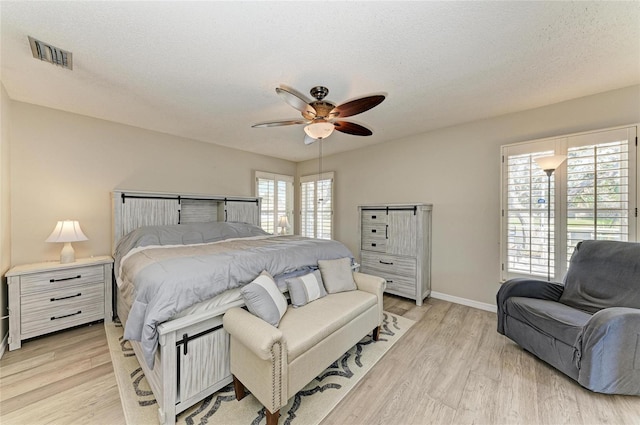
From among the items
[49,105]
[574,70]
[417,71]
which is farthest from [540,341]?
[49,105]

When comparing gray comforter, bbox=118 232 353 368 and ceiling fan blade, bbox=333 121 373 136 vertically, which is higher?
ceiling fan blade, bbox=333 121 373 136

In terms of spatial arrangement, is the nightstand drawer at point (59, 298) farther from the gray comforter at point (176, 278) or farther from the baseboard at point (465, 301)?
the baseboard at point (465, 301)

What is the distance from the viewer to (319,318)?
1982mm

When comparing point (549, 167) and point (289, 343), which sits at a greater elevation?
point (549, 167)

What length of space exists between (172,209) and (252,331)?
9.54 ft

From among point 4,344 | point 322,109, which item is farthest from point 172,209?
point 322,109

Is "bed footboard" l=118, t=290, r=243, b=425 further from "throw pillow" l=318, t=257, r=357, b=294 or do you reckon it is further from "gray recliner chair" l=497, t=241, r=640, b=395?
"gray recliner chair" l=497, t=241, r=640, b=395

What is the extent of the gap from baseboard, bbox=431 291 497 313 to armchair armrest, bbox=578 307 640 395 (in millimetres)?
1531

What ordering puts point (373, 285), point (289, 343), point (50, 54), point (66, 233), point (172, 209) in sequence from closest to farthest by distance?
1. point (289, 343)
2. point (50, 54)
3. point (373, 285)
4. point (66, 233)
5. point (172, 209)

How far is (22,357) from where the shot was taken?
2.29 metres

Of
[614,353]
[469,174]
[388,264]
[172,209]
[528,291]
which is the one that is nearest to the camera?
[614,353]

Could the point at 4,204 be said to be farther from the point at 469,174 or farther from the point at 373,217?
the point at 469,174

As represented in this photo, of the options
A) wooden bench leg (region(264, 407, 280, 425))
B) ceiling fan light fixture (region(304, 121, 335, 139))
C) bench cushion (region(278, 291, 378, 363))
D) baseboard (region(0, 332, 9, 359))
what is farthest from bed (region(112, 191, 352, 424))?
ceiling fan light fixture (region(304, 121, 335, 139))

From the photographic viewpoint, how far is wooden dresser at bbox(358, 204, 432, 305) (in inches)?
141
